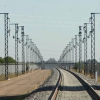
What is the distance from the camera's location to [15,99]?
99.7 feet

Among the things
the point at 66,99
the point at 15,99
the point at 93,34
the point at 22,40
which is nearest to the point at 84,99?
the point at 66,99

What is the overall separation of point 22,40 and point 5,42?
31.1 metres

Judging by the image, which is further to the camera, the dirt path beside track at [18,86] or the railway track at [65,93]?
the dirt path beside track at [18,86]

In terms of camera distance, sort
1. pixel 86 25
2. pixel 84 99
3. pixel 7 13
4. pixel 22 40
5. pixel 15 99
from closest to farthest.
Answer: pixel 84 99, pixel 15 99, pixel 7 13, pixel 86 25, pixel 22 40

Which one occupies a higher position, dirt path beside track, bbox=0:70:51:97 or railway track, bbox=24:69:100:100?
railway track, bbox=24:69:100:100

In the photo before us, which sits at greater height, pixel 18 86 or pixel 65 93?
pixel 65 93

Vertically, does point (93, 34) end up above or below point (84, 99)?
above

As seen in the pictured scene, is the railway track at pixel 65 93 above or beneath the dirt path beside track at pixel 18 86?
above

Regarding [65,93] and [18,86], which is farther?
[18,86]

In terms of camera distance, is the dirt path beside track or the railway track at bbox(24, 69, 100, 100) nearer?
the railway track at bbox(24, 69, 100, 100)

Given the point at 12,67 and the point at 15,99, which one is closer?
the point at 15,99

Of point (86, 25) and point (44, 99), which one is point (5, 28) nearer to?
point (86, 25)

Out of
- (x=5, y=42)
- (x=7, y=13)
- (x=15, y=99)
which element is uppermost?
(x=7, y=13)

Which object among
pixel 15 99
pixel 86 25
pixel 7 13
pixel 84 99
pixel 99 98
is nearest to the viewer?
pixel 99 98
